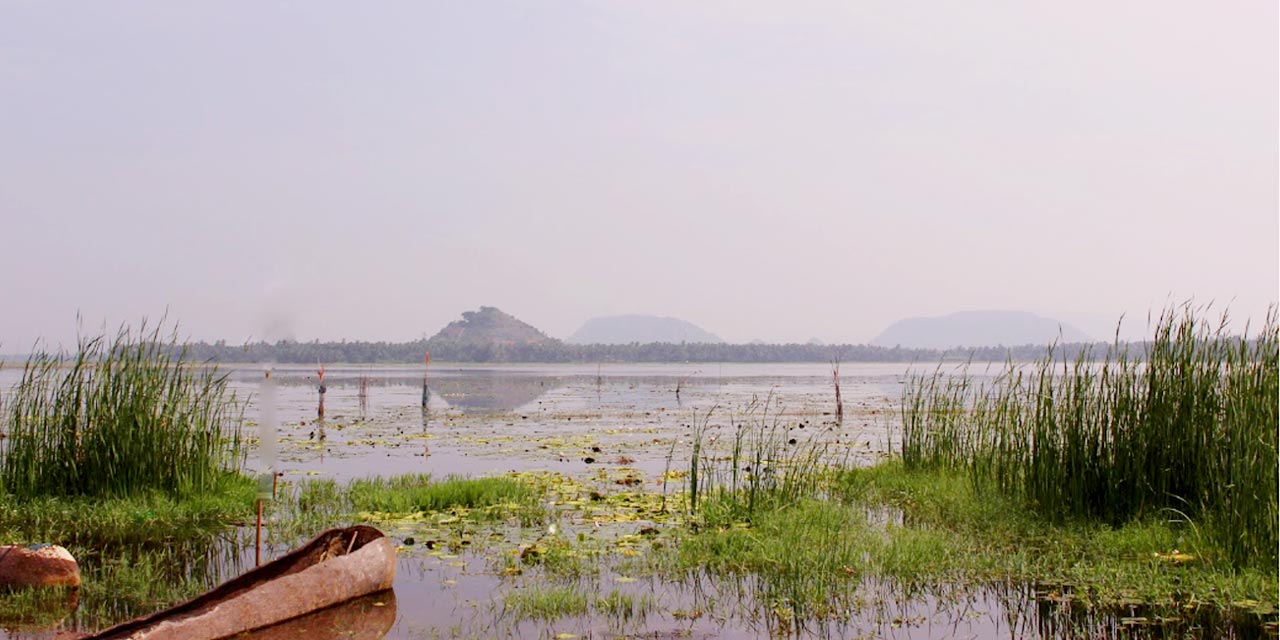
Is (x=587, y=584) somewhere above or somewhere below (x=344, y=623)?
above

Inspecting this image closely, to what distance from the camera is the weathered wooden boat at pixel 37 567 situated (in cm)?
774

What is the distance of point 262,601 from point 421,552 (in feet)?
8.12

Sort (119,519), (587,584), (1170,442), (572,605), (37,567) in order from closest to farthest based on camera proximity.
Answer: (572,605)
(37,567)
(587,584)
(1170,442)
(119,519)

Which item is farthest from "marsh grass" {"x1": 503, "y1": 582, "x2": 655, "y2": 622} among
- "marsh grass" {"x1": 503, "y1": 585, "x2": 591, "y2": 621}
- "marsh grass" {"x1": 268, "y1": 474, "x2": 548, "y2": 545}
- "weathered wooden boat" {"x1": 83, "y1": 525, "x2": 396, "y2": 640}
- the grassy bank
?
"marsh grass" {"x1": 268, "y1": 474, "x2": 548, "y2": 545}

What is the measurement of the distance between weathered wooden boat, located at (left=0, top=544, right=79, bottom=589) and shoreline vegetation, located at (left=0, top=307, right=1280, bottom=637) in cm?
22

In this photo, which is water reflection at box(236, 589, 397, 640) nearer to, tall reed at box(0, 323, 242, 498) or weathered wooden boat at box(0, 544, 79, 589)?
weathered wooden boat at box(0, 544, 79, 589)

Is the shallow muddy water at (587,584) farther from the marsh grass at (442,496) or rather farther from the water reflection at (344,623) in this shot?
the marsh grass at (442,496)

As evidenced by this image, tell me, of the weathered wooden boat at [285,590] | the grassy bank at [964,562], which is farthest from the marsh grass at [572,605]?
the weathered wooden boat at [285,590]

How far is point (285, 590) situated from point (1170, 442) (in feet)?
25.3

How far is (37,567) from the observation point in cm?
775

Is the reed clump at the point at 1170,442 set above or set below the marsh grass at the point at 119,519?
above

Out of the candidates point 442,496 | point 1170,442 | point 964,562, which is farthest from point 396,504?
point 1170,442

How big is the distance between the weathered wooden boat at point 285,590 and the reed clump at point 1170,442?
6441 millimetres

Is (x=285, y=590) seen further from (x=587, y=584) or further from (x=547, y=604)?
(x=587, y=584)
